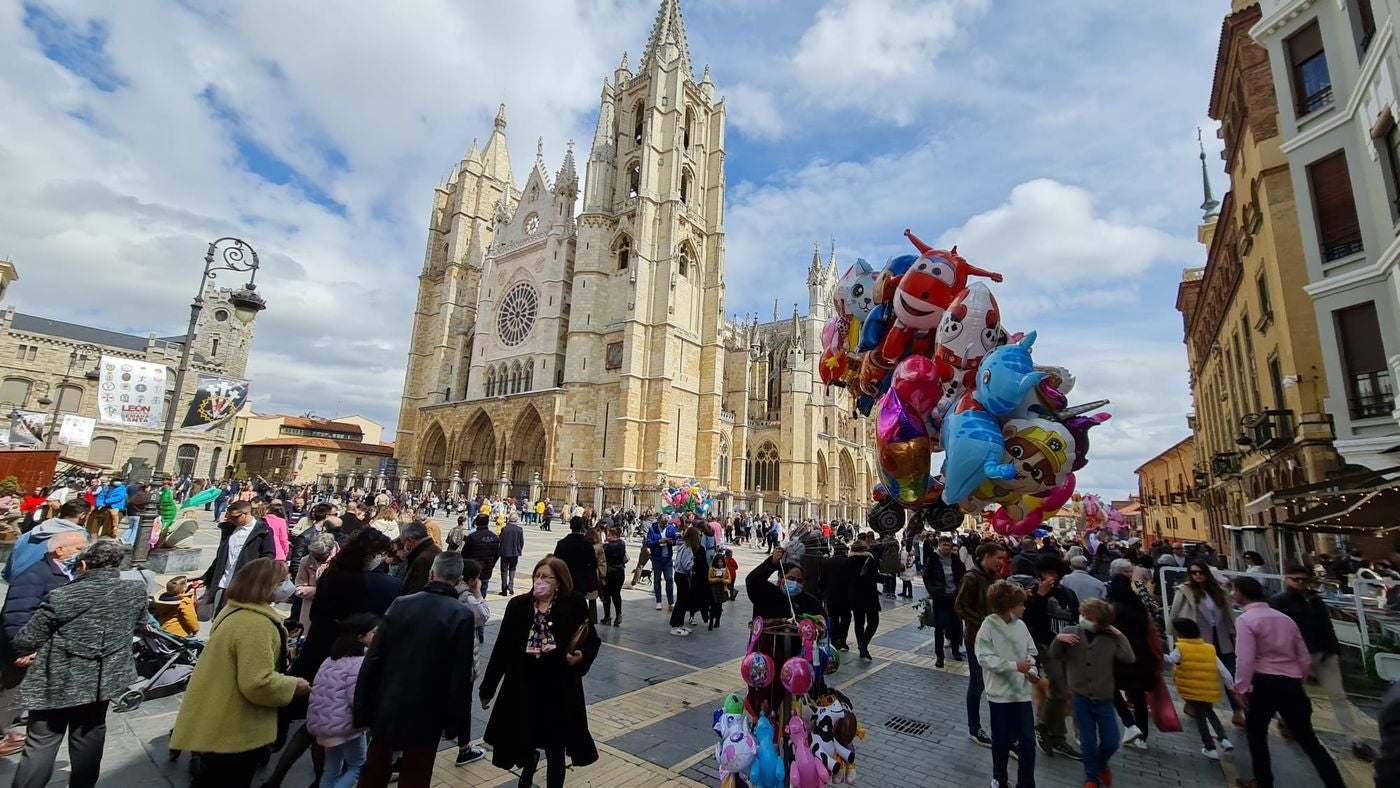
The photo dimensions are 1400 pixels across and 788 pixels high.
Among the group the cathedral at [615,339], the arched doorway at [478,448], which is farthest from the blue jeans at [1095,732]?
the arched doorway at [478,448]

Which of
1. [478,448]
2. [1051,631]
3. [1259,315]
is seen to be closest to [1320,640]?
[1051,631]

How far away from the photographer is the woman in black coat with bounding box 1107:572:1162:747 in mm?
4348

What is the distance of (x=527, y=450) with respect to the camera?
1280 inches

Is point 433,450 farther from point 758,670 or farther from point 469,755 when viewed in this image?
point 758,670

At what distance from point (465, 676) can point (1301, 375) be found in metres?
14.6

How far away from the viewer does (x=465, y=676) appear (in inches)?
116

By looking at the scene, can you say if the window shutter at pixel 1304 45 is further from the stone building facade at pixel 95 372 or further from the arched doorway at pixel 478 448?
the stone building facade at pixel 95 372

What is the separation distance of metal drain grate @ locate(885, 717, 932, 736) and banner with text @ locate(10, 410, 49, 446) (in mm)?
36558

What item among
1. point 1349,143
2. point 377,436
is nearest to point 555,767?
point 1349,143

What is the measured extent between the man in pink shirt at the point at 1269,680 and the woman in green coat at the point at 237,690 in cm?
559

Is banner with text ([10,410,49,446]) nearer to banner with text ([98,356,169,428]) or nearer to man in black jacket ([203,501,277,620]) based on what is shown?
banner with text ([98,356,169,428])

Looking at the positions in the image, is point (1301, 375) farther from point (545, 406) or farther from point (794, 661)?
point (545, 406)

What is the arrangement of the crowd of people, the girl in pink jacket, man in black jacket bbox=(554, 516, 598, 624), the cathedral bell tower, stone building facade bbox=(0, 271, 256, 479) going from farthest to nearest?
stone building facade bbox=(0, 271, 256, 479) < the cathedral bell tower < man in black jacket bbox=(554, 516, 598, 624) < the girl in pink jacket < the crowd of people

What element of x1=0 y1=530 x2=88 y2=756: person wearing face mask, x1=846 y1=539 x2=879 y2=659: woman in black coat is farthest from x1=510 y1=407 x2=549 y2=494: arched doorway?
x1=0 y1=530 x2=88 y2=756: person wearing face mask
